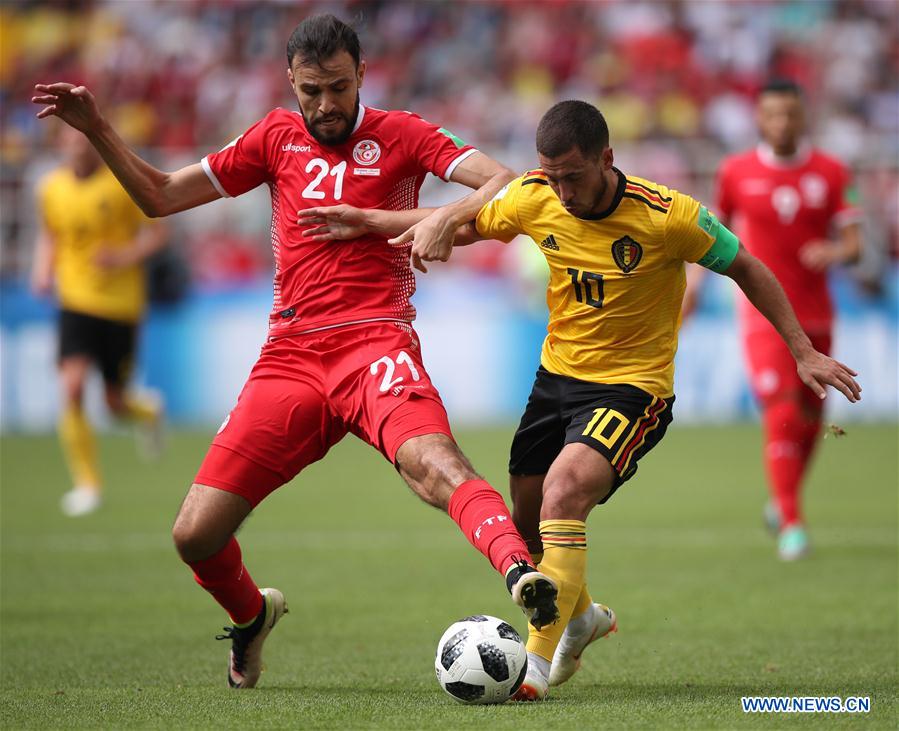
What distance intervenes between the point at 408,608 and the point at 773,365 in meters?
3.27

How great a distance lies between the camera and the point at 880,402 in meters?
18.5

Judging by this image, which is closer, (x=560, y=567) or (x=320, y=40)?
(x=560, y=567)

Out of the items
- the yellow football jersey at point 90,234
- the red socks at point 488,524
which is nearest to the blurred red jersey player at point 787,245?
the red socks at point 488,524

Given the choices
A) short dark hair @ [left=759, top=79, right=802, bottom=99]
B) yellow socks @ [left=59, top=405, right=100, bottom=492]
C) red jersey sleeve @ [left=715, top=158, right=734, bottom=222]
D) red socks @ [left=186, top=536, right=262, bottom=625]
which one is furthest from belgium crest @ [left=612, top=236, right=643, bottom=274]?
yellow socks @ [left=59, top=405, right=100, bottom=492]

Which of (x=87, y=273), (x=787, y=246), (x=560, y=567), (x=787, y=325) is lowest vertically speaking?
(x=87, y=273)

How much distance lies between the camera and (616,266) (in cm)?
559

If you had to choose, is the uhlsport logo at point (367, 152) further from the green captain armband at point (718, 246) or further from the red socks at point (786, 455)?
the red socks at point (786, 455)

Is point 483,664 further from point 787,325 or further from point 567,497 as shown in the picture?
point 787,325

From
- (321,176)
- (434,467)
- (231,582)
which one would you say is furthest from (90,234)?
(434,467)

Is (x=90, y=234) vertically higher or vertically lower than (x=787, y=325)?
lower

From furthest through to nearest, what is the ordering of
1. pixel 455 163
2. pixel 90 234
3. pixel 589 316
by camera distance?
pixel 90 234, pixel 455 163, pixel 589 316

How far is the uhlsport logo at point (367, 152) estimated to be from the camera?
5848mm

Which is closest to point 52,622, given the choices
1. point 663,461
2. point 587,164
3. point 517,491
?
point 517,491

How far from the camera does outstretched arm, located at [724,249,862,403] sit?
5.45 m
